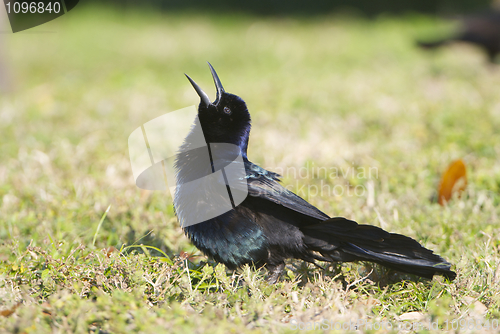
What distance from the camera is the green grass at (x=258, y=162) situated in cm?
214

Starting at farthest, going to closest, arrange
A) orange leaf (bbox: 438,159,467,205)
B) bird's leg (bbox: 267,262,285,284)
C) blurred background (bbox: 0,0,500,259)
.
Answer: orange leaf (bbox: 438,159,467,205)
blurred background (bbox: 0,0,500,259)
bird's leg (bbox: 267,262,285,284)

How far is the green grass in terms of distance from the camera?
7.01ft

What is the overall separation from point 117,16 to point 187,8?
82.4 inches

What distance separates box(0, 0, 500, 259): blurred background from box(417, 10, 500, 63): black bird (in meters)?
0.33

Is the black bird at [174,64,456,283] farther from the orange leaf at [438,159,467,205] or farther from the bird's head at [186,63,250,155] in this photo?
the orange leaf at [438,159,467,205]

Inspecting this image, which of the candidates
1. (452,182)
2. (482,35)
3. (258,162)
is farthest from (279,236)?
(482,35)

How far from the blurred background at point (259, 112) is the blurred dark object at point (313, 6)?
1.42m

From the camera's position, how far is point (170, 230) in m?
3.12

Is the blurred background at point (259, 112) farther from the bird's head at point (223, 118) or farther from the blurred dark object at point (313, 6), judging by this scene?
the blurred dark object at point (313, 6)

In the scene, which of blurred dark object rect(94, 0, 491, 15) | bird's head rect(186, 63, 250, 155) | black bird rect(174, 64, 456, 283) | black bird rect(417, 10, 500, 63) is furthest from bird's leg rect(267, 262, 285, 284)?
blurred dark object rect(94, 0, 491, 15)

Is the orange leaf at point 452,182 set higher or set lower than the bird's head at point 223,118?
lower

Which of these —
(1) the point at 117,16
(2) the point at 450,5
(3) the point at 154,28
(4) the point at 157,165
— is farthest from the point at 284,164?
(2) the point at 450,5

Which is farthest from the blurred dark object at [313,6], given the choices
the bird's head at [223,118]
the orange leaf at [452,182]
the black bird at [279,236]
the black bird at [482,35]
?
the black bird at [279,236]

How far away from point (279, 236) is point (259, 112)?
3.47 m
